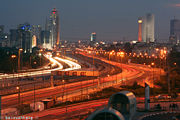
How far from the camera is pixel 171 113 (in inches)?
453

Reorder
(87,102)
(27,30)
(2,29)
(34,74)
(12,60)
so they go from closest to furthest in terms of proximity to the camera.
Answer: (87,102) → (34,74) → (12,60) → (27,30) → (2,29)

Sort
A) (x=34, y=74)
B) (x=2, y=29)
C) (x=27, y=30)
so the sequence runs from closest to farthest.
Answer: (x=34, y=74) < (x=27, y=30) < (x=2, y=29)

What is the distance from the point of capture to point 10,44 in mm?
109688

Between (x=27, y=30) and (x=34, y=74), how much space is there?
59338 mm

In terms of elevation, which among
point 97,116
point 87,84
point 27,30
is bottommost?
point 87,84

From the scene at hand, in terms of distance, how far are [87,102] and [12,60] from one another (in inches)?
762

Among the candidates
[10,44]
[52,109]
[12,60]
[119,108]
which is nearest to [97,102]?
[52,109]

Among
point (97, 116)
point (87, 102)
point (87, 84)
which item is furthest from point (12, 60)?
point (97, 116)

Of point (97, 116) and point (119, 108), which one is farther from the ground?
point (97, 116)

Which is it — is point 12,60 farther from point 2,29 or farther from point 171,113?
point 2,29

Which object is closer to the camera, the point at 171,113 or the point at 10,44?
the point at 171,113

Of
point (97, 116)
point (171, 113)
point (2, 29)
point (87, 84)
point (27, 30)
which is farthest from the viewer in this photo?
point (2, 29)

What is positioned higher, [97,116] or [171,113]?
[97,116]

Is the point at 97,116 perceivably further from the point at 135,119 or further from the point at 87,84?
the point at 87,84
